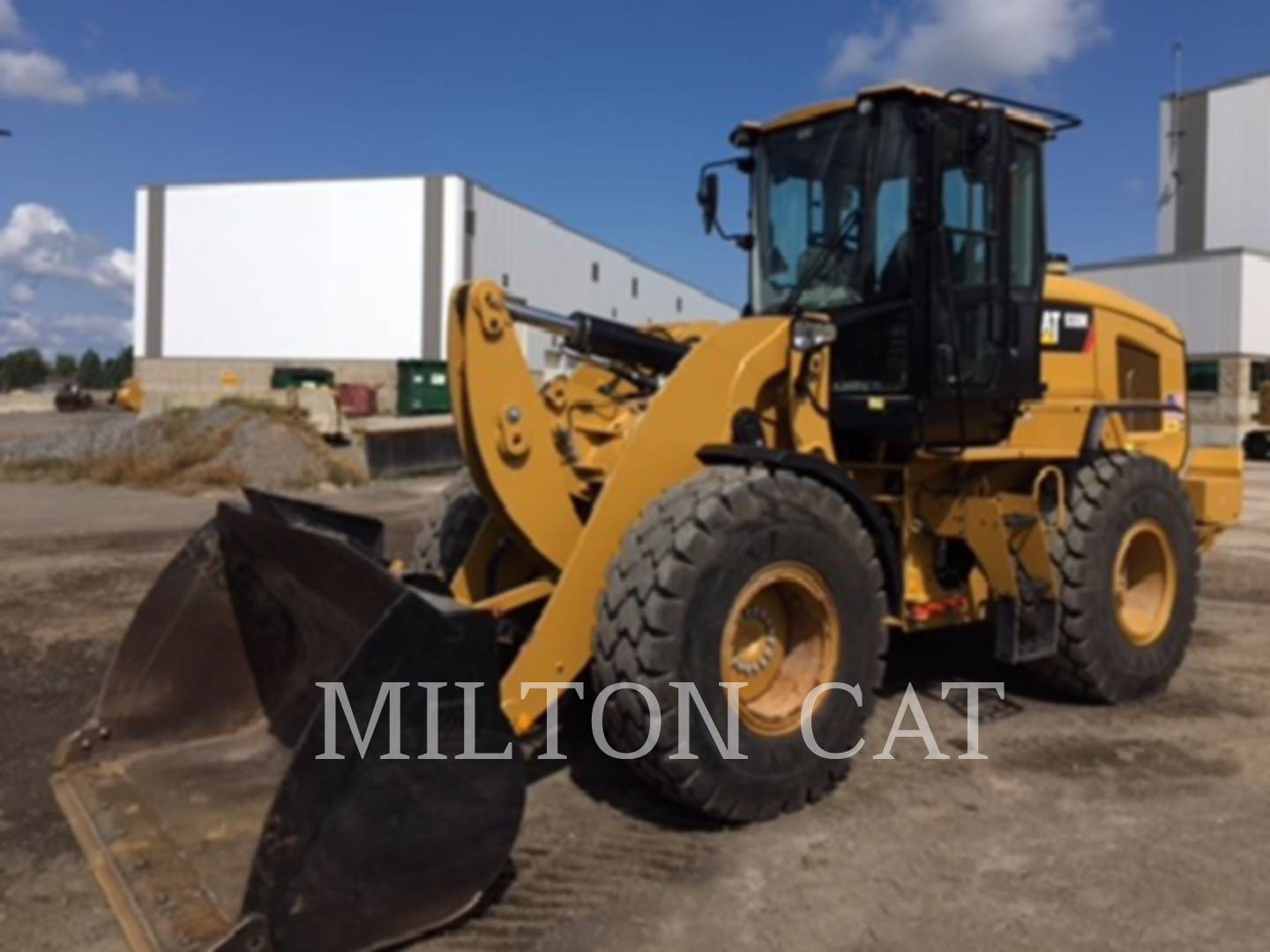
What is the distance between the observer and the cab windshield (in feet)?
17.4

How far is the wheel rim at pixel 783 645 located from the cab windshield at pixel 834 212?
4.97 ft

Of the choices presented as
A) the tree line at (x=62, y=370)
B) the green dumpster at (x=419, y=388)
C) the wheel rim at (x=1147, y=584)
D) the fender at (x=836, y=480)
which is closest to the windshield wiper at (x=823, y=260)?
the fender at (x=836, y=480)

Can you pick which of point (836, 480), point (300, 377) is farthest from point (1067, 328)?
point (300, 377)

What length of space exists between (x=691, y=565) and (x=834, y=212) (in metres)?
2.23

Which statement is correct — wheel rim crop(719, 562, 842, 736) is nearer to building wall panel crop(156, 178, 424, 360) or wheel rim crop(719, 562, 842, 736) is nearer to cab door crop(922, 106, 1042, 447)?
cab door crop(922, 106, 1042, 447)

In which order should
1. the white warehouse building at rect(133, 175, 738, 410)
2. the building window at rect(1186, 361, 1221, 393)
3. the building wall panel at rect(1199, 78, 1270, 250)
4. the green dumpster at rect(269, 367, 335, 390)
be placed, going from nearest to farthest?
1. the building window at rect(1186, 361, 1221, 393)
2. the green dumpster at rect(269, 367, 335, 390)
3. the building wall panel at rect(1199, 78, 1270, 250)
4. the white warehouse building at rect(133, 175, 738, 410)

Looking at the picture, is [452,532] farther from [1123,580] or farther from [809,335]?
[1123,580]

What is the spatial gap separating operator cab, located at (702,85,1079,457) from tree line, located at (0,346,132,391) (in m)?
93.4

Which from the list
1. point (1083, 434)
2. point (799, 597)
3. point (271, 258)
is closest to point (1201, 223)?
point (271, 258)

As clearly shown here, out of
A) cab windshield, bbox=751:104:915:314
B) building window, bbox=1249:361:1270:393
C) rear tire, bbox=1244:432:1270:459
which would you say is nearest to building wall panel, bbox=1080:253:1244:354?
building window, bbox=1249:361:1270:393

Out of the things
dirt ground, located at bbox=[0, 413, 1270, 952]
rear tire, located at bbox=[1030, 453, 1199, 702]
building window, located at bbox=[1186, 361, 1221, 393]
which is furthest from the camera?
building window, located at bbox=[1186, 361, 1221, 393]

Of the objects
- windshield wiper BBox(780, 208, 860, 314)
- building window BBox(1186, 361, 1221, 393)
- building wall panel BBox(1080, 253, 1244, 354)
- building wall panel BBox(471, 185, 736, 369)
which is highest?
building wall panel BBox(471, 185, 736, 369)

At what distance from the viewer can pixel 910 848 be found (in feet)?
13.9

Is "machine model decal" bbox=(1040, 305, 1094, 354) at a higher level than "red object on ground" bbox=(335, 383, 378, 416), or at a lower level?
lower
